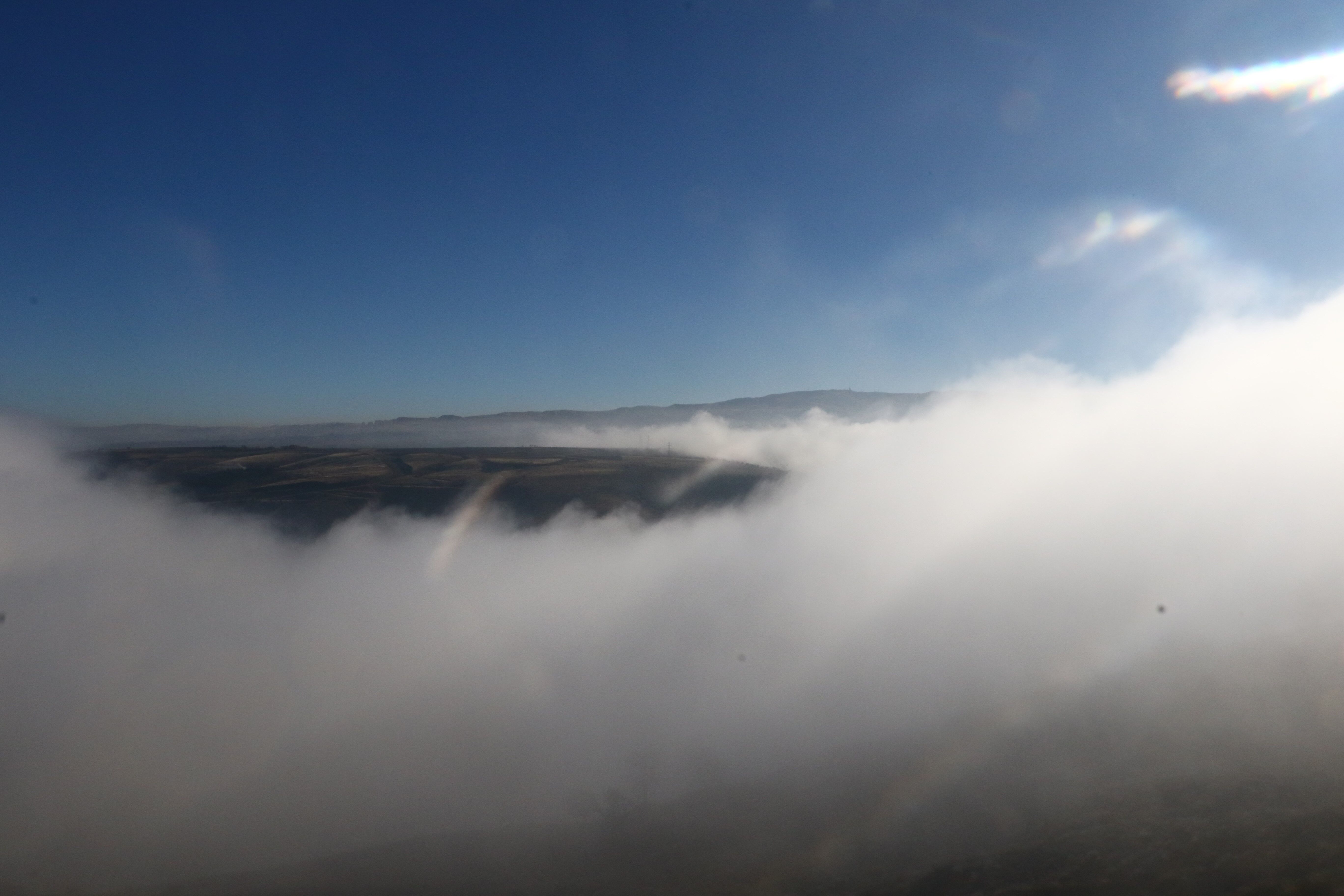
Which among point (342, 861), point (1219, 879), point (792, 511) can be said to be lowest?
point (342, 861)

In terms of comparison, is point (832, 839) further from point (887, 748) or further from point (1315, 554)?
point (1315, 554)

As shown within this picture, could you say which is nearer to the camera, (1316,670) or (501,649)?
(1316,670)

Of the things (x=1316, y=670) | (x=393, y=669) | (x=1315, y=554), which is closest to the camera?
(x=1316, y=670)

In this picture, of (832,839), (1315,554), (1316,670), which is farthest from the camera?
(1315,554)

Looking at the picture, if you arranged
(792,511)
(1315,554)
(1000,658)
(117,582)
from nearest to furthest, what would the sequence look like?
(1000,658)
(1315,554)
(117,582)
(792,511)

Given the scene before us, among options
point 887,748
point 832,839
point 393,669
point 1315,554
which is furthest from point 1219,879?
point 393,669

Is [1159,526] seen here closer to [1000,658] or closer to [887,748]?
[1000,658]

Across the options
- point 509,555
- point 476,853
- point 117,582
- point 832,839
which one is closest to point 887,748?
point 832,839

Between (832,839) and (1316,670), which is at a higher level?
(1316,670)

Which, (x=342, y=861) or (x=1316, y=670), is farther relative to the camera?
(x=1316, y=670)
